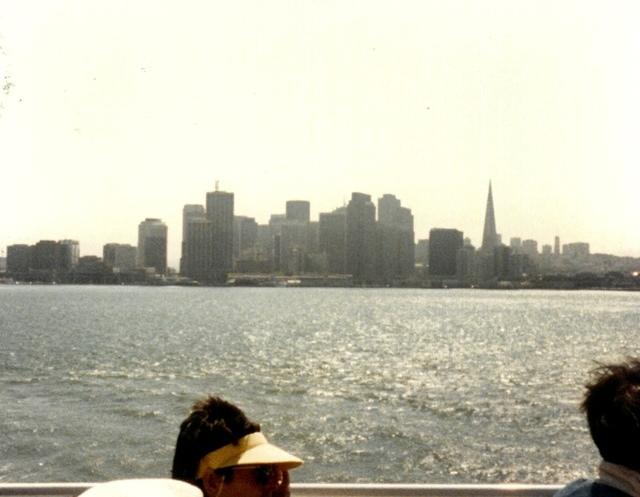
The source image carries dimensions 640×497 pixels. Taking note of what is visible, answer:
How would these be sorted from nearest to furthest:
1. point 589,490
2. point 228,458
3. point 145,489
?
point 145,489 → point 228,458 → point 589,490

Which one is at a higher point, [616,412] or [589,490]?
[616,412]

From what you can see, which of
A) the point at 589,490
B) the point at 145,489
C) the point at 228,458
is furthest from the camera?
the point at 589,490

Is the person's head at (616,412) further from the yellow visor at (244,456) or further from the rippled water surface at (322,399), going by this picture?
the rippled water surface at (322,399)

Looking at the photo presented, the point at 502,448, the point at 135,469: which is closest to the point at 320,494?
the point at 135,469

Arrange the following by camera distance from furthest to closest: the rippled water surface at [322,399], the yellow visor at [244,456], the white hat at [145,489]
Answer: the rippled water surface at [322,399] < the yellow visor at [244,456] < the white hat at [145,489]

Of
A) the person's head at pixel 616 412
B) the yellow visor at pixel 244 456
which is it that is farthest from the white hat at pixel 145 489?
the person's head at pixel 616 412

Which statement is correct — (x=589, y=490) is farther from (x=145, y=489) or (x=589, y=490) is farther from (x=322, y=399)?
(x=322, y=399)

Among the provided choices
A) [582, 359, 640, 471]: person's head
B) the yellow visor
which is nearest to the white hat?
the yellow visor

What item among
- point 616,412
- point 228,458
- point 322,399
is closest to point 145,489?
point 228,458
